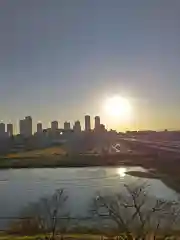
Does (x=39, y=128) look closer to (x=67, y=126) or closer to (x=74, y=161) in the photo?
(x=67, y=126)

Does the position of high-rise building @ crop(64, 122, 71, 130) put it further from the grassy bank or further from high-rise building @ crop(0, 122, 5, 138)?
high-rise building @ crop(0, 122, 5, 138)

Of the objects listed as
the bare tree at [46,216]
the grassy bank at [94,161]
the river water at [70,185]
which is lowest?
the bare tree at [46,216]

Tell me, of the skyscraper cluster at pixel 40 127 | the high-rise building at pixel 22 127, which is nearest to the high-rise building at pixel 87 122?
the skyscraper cluster at pixel 40 127

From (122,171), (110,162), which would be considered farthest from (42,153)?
(122,171)

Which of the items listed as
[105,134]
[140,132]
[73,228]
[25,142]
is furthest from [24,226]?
[140,132]

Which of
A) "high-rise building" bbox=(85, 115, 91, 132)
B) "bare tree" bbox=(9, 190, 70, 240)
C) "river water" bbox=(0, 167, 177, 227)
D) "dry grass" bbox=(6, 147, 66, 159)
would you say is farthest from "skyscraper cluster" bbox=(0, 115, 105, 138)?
"bare tree" bbox=(9, 190, 70, 240)

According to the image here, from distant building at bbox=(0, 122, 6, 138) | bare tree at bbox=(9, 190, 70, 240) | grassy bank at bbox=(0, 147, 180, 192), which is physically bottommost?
bare tree at bbox=(9, 190, 70, 240)

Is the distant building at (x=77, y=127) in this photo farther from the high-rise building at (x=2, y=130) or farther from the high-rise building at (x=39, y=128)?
the high-rise building at (x=2, y=130)
